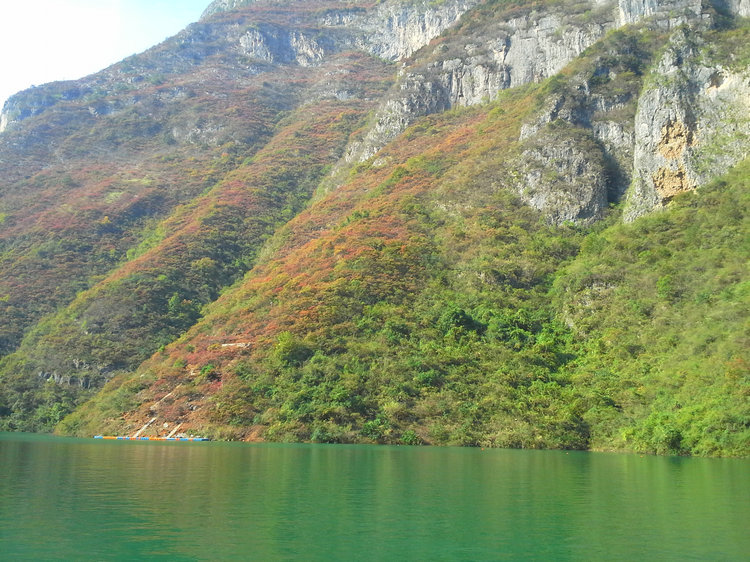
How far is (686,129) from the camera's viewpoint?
255 ft

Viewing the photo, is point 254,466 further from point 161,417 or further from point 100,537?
point 161,417

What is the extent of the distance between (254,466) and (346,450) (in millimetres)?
13469

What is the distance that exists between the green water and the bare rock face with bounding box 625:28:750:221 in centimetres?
4562

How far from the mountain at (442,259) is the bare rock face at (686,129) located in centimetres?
28

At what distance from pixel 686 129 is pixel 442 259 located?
102 feet

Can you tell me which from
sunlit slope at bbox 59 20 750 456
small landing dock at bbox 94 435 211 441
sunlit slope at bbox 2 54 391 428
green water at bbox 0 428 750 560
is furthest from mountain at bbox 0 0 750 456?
green water at bbox 0 428 750 560

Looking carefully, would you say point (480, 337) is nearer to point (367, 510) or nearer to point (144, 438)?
point (144, 438)

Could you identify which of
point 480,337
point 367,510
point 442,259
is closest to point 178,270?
point 442,259

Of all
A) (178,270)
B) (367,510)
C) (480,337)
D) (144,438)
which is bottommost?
(144,438)

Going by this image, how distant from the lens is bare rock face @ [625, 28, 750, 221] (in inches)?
2950

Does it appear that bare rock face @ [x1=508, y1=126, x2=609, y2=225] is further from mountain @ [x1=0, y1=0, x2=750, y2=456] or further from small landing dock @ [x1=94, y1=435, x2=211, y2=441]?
small landing dock @ [x1=94, y1=435, x2=211, y2=441]

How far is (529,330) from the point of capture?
65938 mm

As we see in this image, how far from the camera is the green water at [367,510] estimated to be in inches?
646

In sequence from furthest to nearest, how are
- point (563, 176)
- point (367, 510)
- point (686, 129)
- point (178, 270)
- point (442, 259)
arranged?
point (178, 270), point (563, 176), point (686, 129), point (442, 259), point (367, 510)
